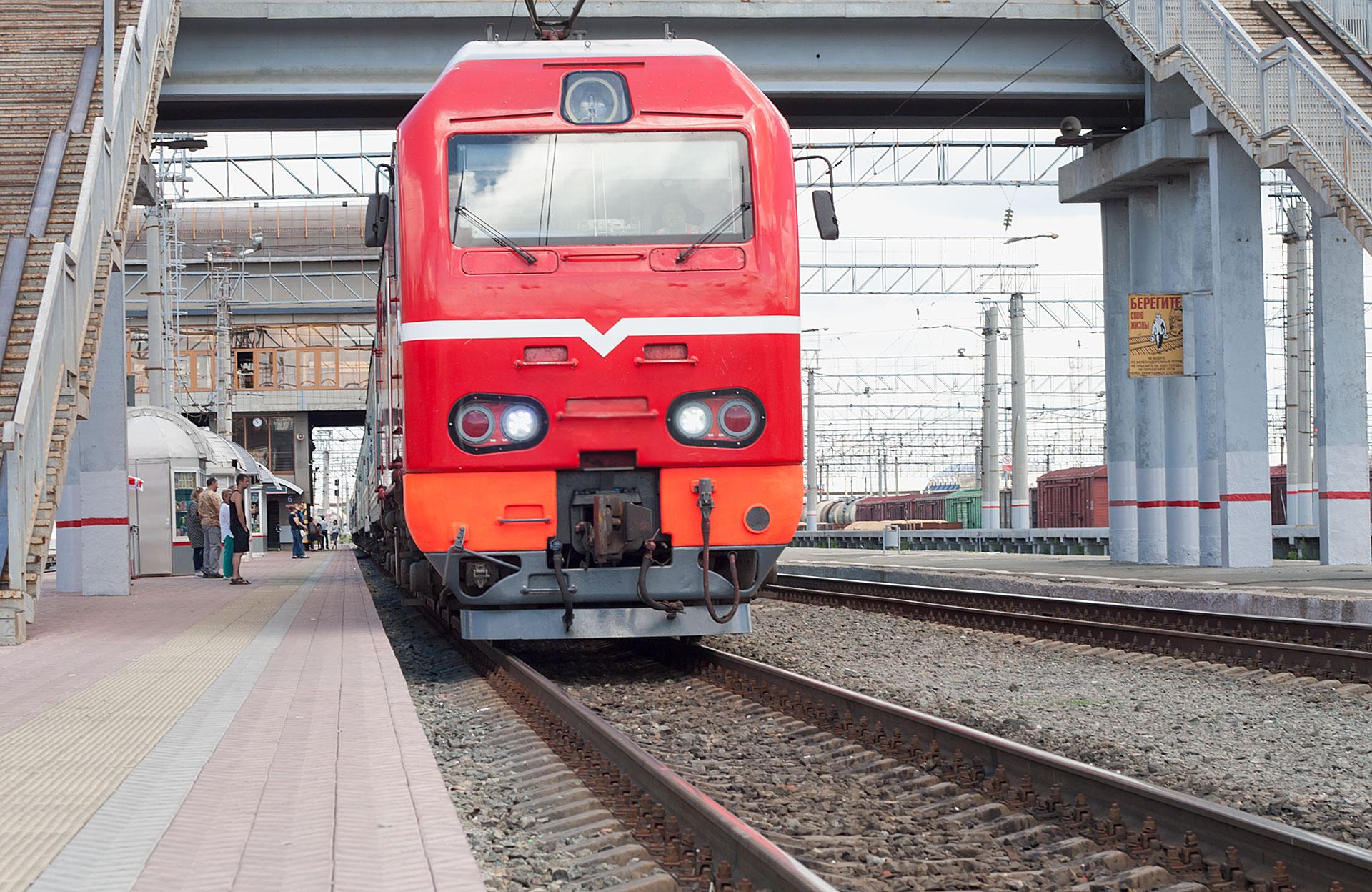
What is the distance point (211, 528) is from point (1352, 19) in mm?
18779

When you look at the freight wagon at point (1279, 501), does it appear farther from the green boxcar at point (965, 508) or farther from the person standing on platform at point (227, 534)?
the person standing on platform at point (227, 534)

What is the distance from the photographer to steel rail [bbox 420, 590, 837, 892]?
4133 mm

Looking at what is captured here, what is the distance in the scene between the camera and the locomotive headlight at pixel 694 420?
29.9 ft

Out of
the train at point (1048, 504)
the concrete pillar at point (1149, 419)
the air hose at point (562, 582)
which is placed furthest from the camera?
the train at point (1048, 504)

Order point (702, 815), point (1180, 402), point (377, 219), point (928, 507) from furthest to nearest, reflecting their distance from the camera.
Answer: point (928, 507)
point (1180, 402)
point (377, 219)
point (702, 815)

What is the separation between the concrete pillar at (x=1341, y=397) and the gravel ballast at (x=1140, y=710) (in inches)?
387

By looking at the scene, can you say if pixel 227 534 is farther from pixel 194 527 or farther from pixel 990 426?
pixel 990 426

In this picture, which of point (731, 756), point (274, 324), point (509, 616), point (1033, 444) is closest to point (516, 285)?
point (509, 616)

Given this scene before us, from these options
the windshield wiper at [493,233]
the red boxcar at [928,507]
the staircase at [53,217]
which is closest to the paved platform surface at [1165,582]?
the windshield wiper at [493,233]

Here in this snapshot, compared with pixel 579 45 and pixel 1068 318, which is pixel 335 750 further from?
pixel 1068 318

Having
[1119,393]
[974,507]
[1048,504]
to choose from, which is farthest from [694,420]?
[974,507]

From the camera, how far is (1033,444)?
70688 mm

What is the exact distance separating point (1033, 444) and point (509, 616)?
2515 inches

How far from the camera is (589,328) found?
9.05m
